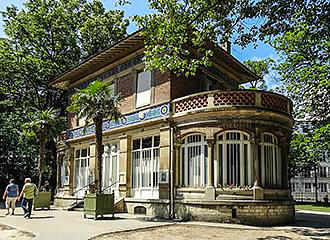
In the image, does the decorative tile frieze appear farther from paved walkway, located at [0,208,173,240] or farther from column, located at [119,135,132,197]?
paved walkway, located at [0,208,173,240]

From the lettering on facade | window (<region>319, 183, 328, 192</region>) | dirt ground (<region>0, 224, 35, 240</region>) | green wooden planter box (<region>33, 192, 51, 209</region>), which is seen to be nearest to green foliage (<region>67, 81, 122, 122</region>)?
the lettering on facade

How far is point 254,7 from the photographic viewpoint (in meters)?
10.4

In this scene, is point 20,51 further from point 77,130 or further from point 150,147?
point 150,147

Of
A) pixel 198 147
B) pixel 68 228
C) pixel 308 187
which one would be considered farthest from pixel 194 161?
pixel 308 187

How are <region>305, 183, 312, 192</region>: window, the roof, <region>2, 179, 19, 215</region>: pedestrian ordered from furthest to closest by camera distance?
<region>305, 183, 312, 192</region>: window → the roof → <region>2, 179, 19, 215</region>: pedestrian

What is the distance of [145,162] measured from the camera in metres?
17.3

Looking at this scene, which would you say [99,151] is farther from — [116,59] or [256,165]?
[116,59]

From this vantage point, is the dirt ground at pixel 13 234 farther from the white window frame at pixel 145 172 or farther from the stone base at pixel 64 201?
the stone base at pixel 64 201

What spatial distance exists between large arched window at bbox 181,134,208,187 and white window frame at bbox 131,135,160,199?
1.63 m

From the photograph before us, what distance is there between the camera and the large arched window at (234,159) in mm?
14207

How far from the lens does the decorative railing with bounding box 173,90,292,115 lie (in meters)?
14.4

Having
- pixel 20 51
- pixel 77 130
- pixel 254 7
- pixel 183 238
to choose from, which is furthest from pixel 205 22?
pixel 20 51

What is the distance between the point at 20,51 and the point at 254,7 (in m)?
21.8

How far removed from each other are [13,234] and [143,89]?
9.69 meters
